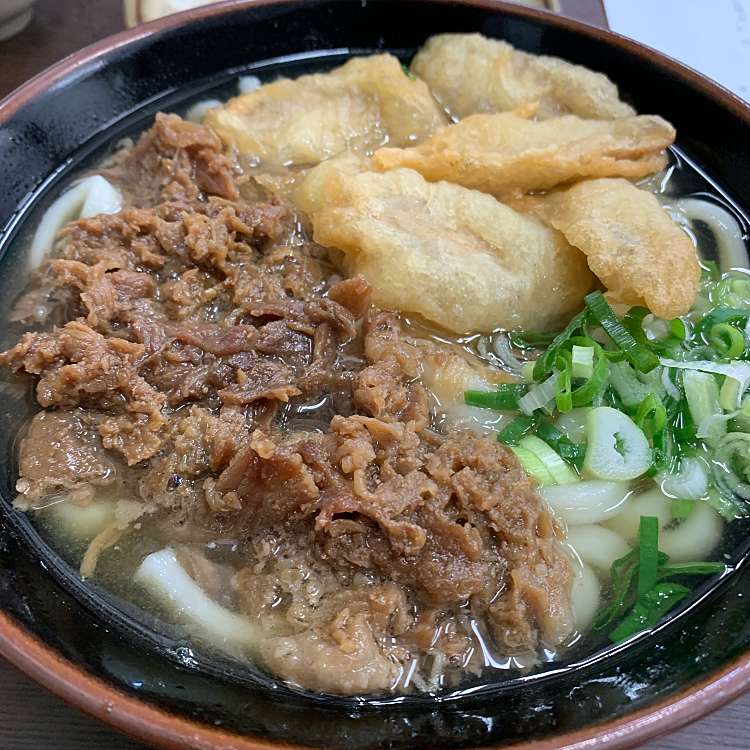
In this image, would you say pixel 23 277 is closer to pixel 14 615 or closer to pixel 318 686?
pixel 14 615

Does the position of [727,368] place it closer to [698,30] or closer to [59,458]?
[59,458]

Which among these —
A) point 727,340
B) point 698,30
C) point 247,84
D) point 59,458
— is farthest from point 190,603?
point 698,30

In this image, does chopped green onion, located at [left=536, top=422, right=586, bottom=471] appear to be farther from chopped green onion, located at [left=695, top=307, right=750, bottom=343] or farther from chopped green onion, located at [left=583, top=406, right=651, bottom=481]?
chopped green onion, located at [left=695, top=307, right=750, bottom=343]

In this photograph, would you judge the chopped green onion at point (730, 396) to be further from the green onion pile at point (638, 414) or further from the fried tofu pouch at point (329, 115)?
the fried tofu pouch at point (329, 115)

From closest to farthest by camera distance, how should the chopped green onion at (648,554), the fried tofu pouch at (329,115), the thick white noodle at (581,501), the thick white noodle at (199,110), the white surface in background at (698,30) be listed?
the chopped green onion at (648,554)
the thick white noodle at (581,501)
the fried tofu pouch at (329,115)
the thick white noodle at (199,110)
the white surface in background at (698,30)

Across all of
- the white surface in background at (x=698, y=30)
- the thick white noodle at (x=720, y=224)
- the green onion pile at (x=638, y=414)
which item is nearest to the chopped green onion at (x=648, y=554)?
the green onion pile at (x=638, y=414)

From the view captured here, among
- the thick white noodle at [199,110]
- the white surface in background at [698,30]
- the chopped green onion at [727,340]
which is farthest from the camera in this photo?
the white surface in background at [698,30]
